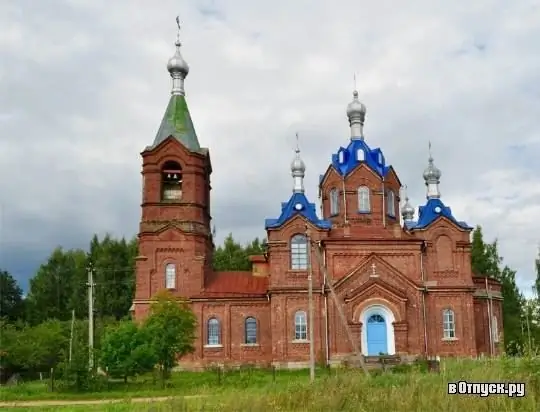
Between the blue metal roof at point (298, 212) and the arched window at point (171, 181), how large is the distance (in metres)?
5.06

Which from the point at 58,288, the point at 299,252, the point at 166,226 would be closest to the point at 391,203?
the point at 299,252

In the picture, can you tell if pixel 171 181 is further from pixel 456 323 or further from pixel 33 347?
pixel 456 323

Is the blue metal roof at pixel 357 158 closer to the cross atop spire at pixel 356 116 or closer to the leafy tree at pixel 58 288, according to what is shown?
the cross atop spire at pixel 356 116

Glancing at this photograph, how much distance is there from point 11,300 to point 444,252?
39569 millimetres

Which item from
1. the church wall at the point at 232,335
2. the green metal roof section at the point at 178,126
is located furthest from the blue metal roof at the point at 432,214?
the green metal roof section at the point at 178,126

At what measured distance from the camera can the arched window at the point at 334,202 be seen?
35656 millimetres

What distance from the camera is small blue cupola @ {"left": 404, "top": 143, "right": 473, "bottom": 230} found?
33.8 metres

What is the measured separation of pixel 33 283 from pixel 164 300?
34.9m

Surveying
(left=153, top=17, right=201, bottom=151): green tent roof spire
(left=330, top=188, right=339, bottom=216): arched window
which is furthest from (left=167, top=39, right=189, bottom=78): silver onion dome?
(left=330, top=188, right=339, bottom=216): arched window

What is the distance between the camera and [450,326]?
32.6m

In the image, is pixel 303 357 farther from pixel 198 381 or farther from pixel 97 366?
pixel 97 366

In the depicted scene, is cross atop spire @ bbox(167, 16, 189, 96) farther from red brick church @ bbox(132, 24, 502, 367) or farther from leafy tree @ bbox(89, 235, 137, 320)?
leafy tree @ bbox(89, 235, 137, 320)

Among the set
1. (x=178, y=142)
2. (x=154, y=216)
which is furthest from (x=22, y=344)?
(x=178, y=142)

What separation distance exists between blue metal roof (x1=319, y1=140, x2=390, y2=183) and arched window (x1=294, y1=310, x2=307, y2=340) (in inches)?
321
